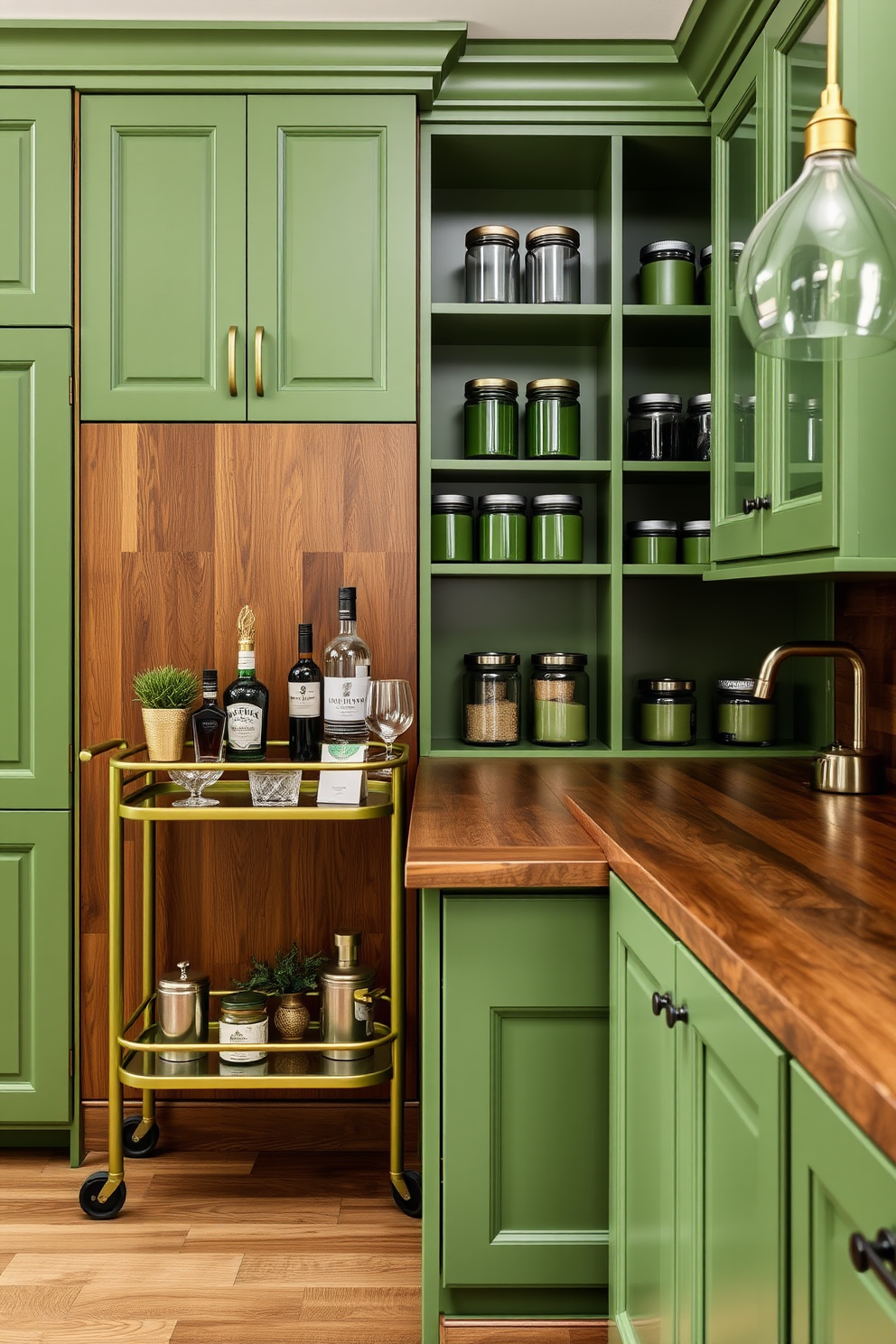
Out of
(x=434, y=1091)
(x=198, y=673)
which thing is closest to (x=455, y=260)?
(x=198, y=673)

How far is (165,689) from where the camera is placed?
7.06 feet

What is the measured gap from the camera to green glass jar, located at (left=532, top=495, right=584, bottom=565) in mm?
2439

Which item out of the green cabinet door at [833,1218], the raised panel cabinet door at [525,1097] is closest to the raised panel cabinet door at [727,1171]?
the green cabinet door at [833,1218]

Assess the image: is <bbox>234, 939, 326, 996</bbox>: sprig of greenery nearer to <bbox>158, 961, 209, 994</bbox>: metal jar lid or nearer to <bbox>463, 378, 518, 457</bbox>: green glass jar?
A: <bbox>158, 961, 209, 994</bbox>: metal jar lid

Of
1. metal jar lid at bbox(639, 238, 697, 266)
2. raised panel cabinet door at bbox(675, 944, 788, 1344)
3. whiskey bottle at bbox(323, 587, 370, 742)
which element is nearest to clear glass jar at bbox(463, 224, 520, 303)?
metal jar lid at bbox(639, 238, 697, 266)

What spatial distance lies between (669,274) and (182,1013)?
1.99 m

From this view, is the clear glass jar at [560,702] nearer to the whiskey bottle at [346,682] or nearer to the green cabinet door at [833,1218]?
the whiskey bottle at [346,682]

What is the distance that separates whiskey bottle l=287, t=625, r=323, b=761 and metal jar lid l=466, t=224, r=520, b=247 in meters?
1.02

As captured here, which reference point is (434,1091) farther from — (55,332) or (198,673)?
(55,332)

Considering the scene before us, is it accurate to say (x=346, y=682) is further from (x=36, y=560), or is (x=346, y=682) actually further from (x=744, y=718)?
(x=744, y=718)

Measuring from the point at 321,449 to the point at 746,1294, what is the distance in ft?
6.04

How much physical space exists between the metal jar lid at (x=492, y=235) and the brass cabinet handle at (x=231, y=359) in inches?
24.5

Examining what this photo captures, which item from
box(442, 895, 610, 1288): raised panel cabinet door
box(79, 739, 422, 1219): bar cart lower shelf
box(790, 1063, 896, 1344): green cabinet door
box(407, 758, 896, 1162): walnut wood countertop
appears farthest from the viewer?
box(79, 739, 422, 1219): bar cart lower shelf

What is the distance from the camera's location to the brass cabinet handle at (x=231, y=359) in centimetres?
224
